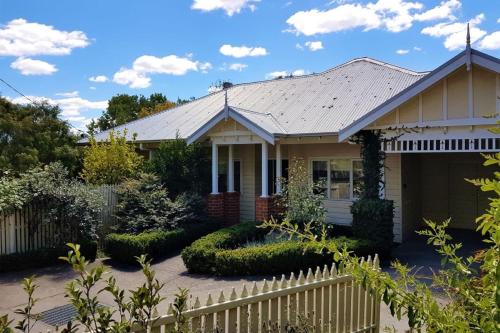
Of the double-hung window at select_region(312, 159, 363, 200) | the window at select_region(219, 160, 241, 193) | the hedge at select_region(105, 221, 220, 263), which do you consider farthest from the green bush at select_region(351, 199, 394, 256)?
the window at select_region(219, 160, 241, 193)

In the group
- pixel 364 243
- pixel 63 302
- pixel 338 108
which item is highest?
pixel 338 108

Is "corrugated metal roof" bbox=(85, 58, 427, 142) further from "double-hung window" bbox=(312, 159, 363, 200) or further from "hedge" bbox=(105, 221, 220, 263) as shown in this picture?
"hedge" bbox=(105, 221, 220, 263)

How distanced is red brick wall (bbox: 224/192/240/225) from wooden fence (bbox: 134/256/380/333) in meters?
10.2

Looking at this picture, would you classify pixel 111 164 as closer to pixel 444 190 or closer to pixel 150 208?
pixel 150 208

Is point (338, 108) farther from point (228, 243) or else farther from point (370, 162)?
point (228, 243)

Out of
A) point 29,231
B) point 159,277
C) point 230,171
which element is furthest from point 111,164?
point 159,277

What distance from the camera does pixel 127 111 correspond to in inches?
1983

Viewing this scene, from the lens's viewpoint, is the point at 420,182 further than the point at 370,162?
Yes

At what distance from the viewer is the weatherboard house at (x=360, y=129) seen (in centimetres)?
1041

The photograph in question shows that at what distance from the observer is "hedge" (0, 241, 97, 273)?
36.9 ft

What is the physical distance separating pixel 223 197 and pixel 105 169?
16.9 ft

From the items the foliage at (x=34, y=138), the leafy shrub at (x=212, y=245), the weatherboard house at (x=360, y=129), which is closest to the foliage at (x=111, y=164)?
the weatherboard house at (x=360, y=129)

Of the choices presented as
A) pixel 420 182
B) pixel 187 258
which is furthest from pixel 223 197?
pixel 420 182

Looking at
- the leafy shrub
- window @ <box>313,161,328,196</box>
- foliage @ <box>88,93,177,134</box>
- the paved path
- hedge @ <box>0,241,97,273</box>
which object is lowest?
the paved path
